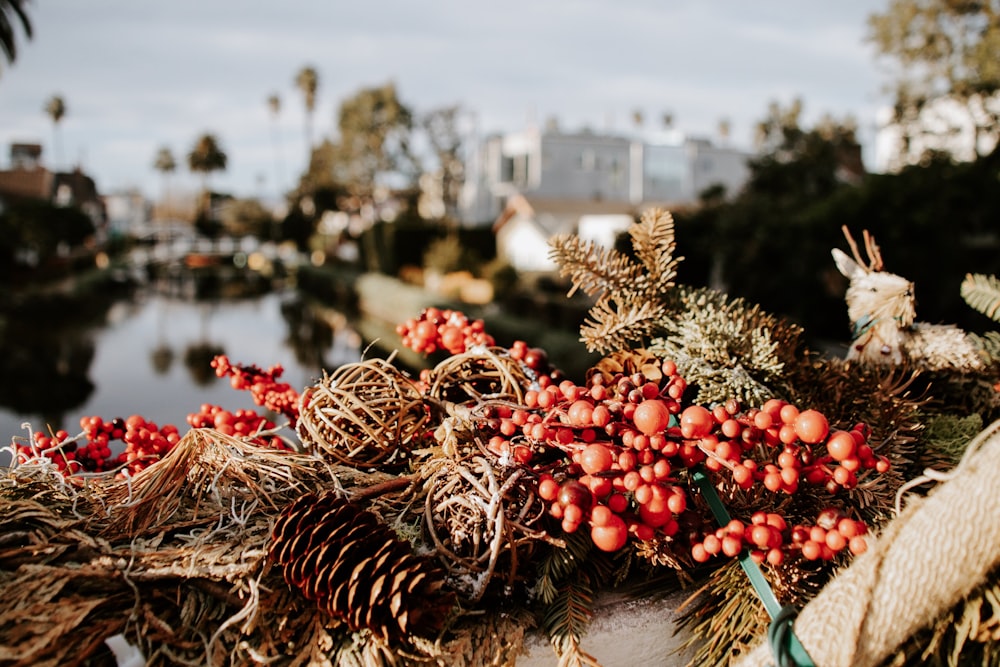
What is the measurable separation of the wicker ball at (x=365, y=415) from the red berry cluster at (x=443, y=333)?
0.61ft

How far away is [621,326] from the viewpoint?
1.29 meters

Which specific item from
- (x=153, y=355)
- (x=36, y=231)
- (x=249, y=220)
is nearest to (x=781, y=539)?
(x=153, y=355)

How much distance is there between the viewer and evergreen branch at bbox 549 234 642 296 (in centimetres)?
130

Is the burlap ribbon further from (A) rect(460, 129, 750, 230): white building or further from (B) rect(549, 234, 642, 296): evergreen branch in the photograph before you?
(A) rect(460, 129, 750, 230): white building

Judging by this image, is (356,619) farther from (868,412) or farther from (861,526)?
(868,412)

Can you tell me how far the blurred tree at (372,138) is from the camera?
38312 mm

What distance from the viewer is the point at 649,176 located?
39.0m

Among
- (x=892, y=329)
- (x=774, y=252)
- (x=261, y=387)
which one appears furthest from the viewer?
(x=774, y=252)

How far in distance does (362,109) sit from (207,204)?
44.3 m

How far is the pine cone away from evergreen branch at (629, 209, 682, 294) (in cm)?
66

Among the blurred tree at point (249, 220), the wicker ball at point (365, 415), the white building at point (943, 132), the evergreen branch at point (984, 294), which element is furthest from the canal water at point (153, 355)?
the blurred tree at point (249, 220)

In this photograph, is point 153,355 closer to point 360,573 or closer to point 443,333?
point 443,333

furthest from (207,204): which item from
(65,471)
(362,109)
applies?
(65,471)

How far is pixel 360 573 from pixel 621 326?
25.1 inches
